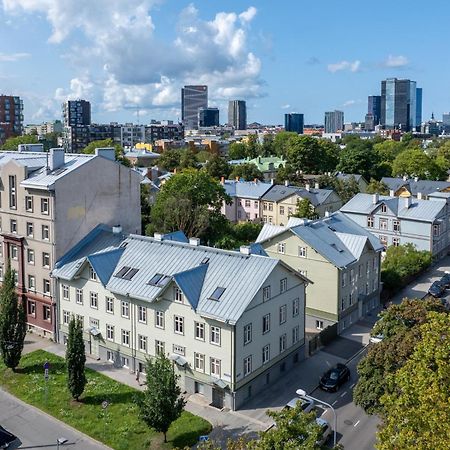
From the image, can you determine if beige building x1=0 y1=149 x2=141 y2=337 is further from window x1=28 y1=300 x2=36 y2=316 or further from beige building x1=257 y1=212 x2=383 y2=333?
beige building x1=257 y1=212 x2=383 y2=333

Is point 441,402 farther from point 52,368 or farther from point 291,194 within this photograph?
point 291,194

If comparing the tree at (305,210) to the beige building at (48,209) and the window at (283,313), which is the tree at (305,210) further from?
the window at (283,313)

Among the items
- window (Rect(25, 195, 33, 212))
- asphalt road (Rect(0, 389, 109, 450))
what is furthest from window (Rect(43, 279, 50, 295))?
asphalt road (Rect(0, 389, 109, 450))

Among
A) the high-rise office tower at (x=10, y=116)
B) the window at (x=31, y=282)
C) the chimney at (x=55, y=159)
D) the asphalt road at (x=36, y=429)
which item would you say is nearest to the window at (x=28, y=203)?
the chimney at (x=55, y=159)

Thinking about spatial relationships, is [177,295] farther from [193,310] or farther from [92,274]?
[92,274]

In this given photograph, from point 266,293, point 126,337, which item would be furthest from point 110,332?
point 266,293

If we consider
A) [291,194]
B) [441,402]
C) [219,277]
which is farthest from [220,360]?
[291,194]
